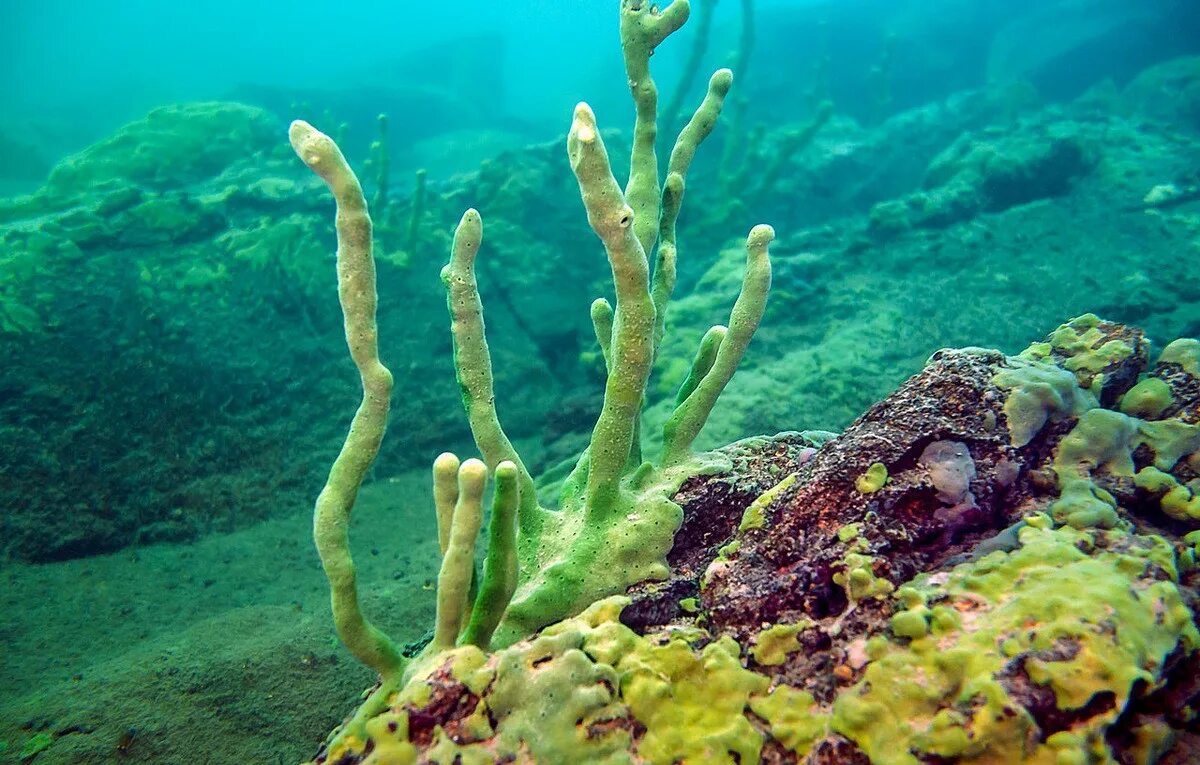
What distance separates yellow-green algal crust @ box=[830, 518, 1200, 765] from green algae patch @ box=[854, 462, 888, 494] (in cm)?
38

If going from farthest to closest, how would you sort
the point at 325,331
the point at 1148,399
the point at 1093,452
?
the point at 325,331, the point at 1148,399, the point at 1093,452

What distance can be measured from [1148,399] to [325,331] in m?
6.01

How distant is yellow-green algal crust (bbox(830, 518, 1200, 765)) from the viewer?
112 cm

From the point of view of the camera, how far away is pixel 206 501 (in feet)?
14.9

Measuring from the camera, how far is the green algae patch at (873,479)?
1759 mm

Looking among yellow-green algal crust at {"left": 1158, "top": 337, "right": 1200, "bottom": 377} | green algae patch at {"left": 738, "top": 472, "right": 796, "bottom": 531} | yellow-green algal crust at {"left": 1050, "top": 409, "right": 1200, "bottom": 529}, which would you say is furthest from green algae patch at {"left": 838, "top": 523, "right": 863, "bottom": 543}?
yellow-green algal crust at {"left": 1158, "top": 337, "right": 1200, "bottom": 377}

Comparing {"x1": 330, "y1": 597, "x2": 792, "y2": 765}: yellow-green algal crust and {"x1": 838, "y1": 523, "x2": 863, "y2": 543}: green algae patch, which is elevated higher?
{"x1": 838, "y1": 523, "x2": 863, "y2": 543}: green algae patch

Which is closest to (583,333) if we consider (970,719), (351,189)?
(351,189)

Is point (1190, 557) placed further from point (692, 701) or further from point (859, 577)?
point (692, 701)

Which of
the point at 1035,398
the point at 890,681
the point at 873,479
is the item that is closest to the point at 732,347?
the point at 873,479

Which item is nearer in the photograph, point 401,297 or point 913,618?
point 913,618

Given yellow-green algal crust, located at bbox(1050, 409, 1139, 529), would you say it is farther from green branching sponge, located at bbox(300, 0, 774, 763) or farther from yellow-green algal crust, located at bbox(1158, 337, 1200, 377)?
green branching sponge, located at bbox(300, 0, 774, 763)

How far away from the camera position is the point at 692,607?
174 centimetres

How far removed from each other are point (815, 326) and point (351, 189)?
5851 millimetres
